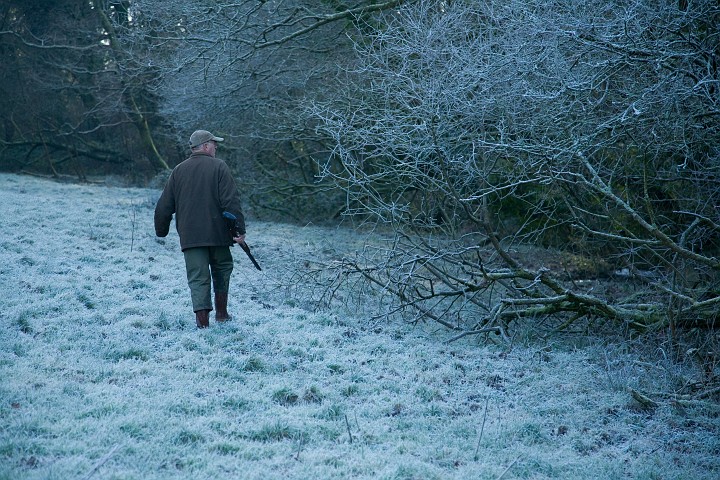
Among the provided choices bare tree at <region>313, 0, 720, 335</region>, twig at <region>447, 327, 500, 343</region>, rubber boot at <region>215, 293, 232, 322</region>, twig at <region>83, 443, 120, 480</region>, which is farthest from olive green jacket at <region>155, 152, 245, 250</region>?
twig at <region>83, 443, 120, 480</region>

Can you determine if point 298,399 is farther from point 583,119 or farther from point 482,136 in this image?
point 583,119

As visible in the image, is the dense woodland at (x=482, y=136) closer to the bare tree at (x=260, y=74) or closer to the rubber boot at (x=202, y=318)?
the bare tree at (x=260, y=74)

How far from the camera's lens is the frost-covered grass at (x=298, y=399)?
434 centimetres

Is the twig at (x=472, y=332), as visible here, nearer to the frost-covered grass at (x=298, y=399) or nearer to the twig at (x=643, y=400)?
the frost-covered grass at (x=298, y=399)

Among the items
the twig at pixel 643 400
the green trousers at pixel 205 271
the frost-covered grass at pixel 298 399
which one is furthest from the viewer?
the green trousers at pixel 205 271

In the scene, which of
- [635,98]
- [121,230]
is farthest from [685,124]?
[121,230]

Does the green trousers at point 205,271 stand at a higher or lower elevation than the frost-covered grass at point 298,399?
higher

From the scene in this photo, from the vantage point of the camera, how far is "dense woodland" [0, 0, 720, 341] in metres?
6.72

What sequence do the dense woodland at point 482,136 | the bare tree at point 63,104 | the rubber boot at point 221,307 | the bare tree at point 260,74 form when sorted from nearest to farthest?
the dense woodland at point 482,136 < the rubber boot at point 221,307 < the bare tree at point 260,74 < the bare tree at point 63,104

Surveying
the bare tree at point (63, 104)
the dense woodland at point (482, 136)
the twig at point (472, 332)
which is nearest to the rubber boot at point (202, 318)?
the dense woodland at point (482, 136)

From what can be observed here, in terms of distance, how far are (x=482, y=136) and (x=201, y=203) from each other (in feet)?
9.24

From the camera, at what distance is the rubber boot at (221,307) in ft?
24.8

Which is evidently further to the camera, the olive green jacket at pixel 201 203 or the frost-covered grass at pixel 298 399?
the olive green jacket at pixel 201 203

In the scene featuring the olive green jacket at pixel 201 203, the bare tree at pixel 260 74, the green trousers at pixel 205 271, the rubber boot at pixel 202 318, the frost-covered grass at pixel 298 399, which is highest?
the bare tree at pixel 260 74
